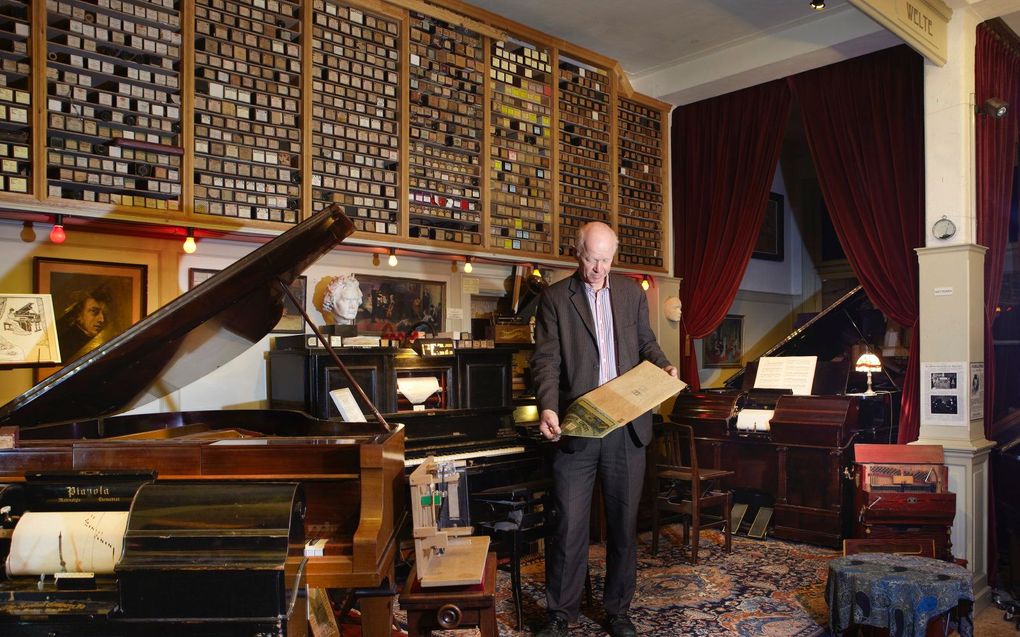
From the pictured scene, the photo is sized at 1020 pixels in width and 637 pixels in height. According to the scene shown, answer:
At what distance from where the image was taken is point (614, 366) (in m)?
3.67

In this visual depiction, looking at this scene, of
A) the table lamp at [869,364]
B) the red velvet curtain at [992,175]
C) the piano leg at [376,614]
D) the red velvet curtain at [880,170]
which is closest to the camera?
the piano leg at [376,614]

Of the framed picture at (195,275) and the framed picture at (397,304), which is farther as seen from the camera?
the framed picture at (397,304)

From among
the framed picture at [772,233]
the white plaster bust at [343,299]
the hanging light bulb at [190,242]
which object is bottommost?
the white plaster bust at [343,299]

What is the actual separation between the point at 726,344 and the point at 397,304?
4884 mm

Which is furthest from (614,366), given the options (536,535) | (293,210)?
(293,210)

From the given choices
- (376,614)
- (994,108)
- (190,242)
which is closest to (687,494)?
(994,108)

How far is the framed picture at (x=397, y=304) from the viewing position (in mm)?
5043

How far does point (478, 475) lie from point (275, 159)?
84.9 inches

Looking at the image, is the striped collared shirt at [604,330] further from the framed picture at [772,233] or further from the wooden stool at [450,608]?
the framed picture at [772,233]

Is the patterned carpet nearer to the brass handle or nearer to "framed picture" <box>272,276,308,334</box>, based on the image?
the brass handle

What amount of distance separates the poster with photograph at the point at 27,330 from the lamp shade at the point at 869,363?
5.26 metres

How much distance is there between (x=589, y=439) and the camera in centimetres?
356

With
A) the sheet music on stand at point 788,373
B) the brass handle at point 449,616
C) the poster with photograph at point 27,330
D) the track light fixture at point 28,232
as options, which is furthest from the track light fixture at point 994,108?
the track light fixture at point 28,232

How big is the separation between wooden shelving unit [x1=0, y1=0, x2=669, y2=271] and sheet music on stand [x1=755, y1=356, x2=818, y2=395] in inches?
54.3
